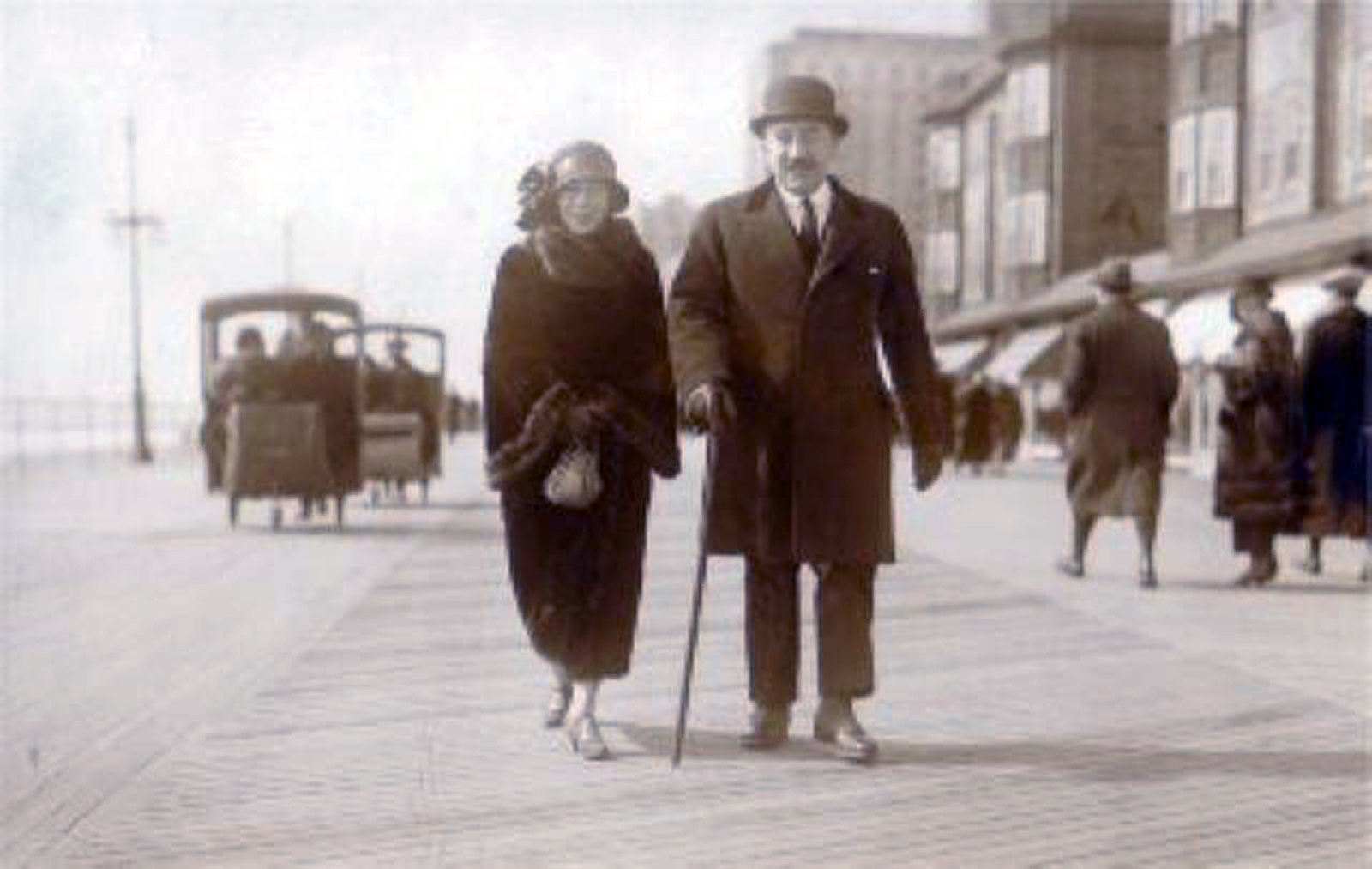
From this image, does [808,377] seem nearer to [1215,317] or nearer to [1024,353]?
[1215,317]

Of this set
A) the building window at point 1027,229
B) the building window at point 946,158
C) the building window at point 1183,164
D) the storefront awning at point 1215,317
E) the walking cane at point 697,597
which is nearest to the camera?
the walking cane at point 697,597

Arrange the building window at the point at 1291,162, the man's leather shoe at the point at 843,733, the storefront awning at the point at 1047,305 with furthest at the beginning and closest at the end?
the storefront awning at the point at 1047,305 → the building window at the point at 1291,162 → the man's leather shoe at the point at 843,733

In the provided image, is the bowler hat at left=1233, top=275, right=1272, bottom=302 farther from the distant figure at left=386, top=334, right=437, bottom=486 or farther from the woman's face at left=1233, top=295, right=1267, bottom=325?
the distant figure at left=386, top=334, right=437, bottom=486

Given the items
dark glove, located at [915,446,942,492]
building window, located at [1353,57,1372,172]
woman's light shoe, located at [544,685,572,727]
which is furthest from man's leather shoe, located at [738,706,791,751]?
building window, located at [1353,57,1372,172]

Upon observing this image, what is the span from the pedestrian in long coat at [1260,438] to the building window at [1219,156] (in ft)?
83.9

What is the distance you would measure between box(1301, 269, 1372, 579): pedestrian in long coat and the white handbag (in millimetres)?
7027

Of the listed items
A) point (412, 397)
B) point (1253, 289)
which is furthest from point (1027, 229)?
point (1253, 289)

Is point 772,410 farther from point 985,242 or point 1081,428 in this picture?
point 985,242

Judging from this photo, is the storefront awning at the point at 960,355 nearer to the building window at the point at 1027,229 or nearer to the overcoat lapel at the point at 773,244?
the building window at the point at 1027,229

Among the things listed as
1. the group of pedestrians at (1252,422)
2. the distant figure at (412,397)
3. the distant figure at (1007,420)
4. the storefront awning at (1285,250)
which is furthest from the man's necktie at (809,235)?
the distant figure at (1007,420)

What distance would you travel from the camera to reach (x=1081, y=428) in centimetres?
1162

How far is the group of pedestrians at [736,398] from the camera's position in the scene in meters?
5.98

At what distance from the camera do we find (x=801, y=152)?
596cm

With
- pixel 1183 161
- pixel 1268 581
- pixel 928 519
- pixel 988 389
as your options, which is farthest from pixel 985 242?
pixel 1268 581
